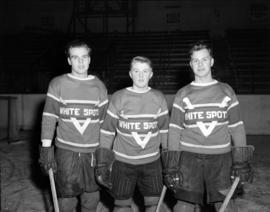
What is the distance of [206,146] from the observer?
2.62 metres

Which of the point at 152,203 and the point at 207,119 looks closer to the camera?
the point at 207,119

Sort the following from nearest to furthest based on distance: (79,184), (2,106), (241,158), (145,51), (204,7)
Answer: (241,158)
(79,184)
(2,106)
(145,51)
(204,7)

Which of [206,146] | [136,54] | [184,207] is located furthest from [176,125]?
[136,54]

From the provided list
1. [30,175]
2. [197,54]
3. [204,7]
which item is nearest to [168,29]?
[204,7]

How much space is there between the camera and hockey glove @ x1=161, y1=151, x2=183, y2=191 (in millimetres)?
2600

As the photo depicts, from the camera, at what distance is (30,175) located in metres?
4.93

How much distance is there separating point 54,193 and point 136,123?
0.90 m

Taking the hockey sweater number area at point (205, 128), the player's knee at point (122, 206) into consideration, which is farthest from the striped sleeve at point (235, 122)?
the player's knee at point (122, 206)

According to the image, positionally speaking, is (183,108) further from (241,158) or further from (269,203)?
(269,203)

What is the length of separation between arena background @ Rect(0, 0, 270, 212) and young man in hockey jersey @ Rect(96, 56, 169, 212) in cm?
556

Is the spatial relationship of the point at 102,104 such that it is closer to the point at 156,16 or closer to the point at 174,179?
the point at 174,179

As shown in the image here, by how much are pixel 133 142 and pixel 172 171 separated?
394 mm

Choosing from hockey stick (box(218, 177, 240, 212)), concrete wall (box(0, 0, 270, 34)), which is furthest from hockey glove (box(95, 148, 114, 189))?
concrete wall (box(0, 0, 270, 34))

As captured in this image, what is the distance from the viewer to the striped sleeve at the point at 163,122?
2811 mm
